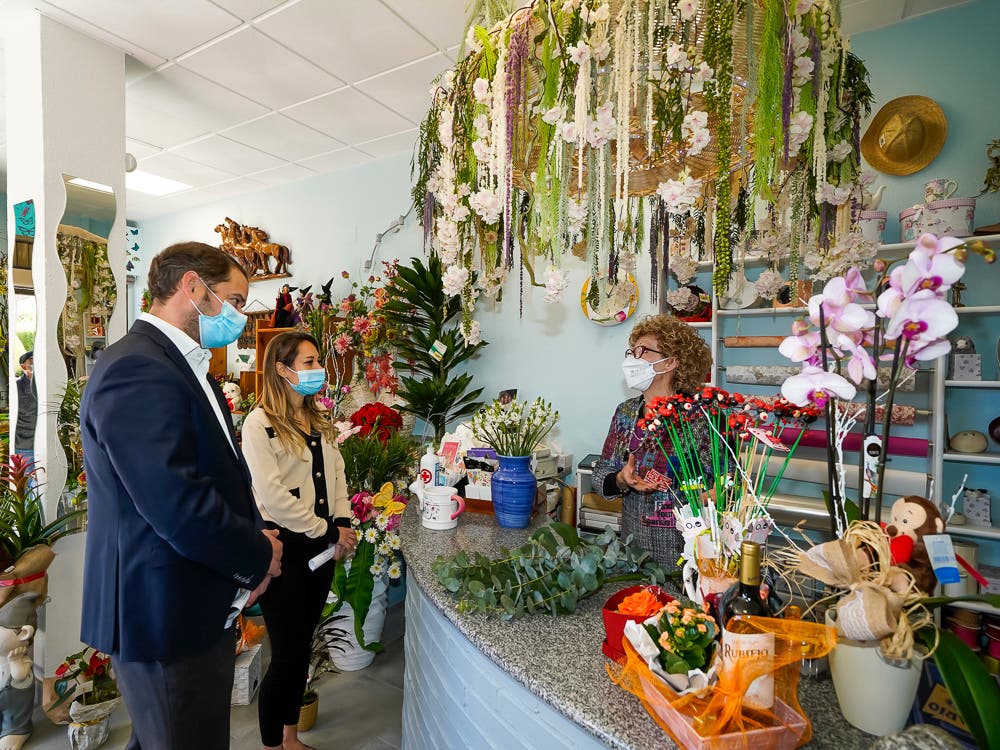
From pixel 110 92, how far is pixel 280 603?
9.39ft

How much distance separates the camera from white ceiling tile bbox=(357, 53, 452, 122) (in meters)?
3.16

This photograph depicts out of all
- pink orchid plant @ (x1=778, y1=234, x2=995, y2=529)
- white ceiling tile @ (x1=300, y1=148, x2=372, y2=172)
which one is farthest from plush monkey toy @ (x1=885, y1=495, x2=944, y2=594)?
white ceiling tile @ (x1=300, y1=148, x2=372, y2=172)

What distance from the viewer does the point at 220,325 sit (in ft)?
5.04

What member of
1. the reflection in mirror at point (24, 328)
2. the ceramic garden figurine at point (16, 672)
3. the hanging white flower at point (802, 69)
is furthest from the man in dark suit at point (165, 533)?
the reflection in mirror at point (24, 328)

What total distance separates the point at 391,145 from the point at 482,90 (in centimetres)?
333

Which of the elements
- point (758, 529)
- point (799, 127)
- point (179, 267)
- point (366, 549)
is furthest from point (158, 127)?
point (758, 529)

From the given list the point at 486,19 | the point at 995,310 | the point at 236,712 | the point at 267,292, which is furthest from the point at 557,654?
the point at 267,292

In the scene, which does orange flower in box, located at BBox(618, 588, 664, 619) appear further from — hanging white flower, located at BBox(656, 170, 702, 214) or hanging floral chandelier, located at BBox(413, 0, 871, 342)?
hanging white flower, located at BBox(656, 170, 702, 214)

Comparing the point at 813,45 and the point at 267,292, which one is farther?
the point at 267,292

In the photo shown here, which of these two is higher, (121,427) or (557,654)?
(121,427)

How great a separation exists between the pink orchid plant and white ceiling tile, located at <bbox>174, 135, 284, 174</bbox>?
450 centimetres

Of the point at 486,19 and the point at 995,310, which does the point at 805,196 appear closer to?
the point at 486,19

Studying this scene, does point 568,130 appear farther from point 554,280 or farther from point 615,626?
point 615,626

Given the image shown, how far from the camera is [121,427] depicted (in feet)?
4.08
